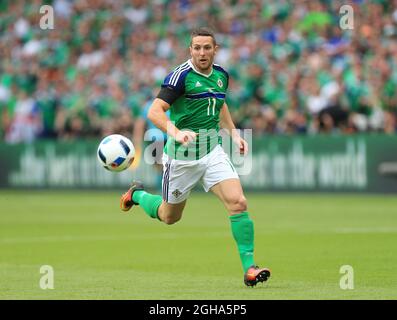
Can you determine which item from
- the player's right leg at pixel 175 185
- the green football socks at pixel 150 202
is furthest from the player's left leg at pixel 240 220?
the green football socks at pixel 150 202

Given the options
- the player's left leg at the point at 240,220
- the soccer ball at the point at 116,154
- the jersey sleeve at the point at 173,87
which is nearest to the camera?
the player's left leg at the point at 240,220

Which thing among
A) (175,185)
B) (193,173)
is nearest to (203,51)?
(193,173)

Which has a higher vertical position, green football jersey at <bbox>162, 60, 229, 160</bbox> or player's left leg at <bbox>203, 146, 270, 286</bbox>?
green football jersey at <bbox>162, 60, 229, 160</bbox>

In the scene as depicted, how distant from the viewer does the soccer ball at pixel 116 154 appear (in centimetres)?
1168

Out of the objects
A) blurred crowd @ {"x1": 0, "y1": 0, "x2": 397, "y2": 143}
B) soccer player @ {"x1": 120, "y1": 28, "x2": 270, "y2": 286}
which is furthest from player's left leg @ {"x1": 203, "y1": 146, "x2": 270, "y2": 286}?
blurred crowd @ {"x1": 0, "y1": 0, "x2": 397, "y2": 143}

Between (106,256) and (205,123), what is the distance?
11.0ft

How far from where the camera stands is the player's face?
10192 mm

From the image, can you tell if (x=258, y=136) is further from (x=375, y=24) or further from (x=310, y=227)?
(x=310, y=227)

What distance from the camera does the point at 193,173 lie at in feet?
34.8

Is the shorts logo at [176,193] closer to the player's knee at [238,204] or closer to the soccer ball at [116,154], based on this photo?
the player's knee at [238,204]

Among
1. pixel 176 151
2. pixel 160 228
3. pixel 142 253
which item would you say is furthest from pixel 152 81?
pixel 176 151

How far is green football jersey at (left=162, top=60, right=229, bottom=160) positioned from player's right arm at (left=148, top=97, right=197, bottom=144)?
222 mm

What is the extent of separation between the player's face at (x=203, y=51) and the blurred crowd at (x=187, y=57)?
43.1 ft

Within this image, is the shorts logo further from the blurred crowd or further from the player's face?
the blurred crowd
